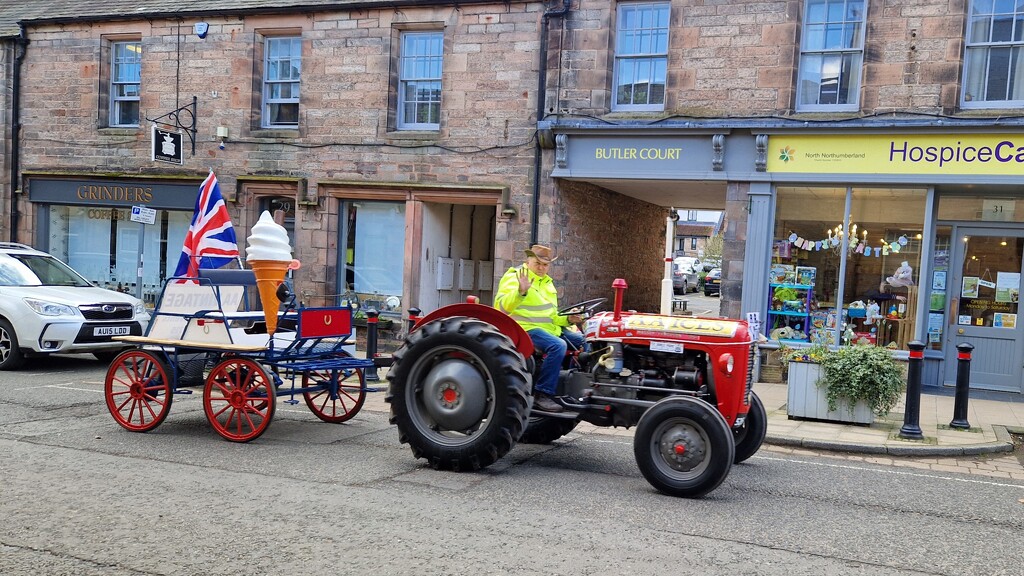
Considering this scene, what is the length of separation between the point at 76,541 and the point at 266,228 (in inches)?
148

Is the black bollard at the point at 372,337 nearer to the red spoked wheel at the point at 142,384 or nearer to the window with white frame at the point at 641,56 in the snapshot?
the red spoked wheel at the point at 142,384

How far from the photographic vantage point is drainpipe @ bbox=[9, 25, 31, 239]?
17.5 metres

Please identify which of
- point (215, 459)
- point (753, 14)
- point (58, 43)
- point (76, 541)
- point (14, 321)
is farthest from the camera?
point (58, 43)

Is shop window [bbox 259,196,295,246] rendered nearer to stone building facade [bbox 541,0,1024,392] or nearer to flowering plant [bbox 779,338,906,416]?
stone building facade [bbox 541,0,1024,392]

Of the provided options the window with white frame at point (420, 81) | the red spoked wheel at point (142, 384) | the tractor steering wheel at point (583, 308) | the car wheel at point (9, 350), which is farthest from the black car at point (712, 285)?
the red spoked wheel at point (142, 384)

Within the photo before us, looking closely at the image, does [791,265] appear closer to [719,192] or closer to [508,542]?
[719,192]

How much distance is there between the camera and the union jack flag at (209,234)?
1071 centimetres

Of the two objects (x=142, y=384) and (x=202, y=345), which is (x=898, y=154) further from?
(x=142, y=384)

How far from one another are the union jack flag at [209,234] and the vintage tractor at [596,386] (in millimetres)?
4652

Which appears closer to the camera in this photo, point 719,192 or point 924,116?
point 924,116

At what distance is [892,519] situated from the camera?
5785mm

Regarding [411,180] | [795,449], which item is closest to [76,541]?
[795,449]

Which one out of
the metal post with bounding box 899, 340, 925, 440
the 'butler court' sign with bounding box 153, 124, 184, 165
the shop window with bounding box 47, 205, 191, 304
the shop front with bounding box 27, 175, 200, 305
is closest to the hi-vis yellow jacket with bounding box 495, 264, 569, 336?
the metal post with bounding box 899, 340, 925, 440

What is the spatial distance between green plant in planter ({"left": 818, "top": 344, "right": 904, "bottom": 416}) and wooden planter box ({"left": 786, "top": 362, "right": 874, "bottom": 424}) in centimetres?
8
